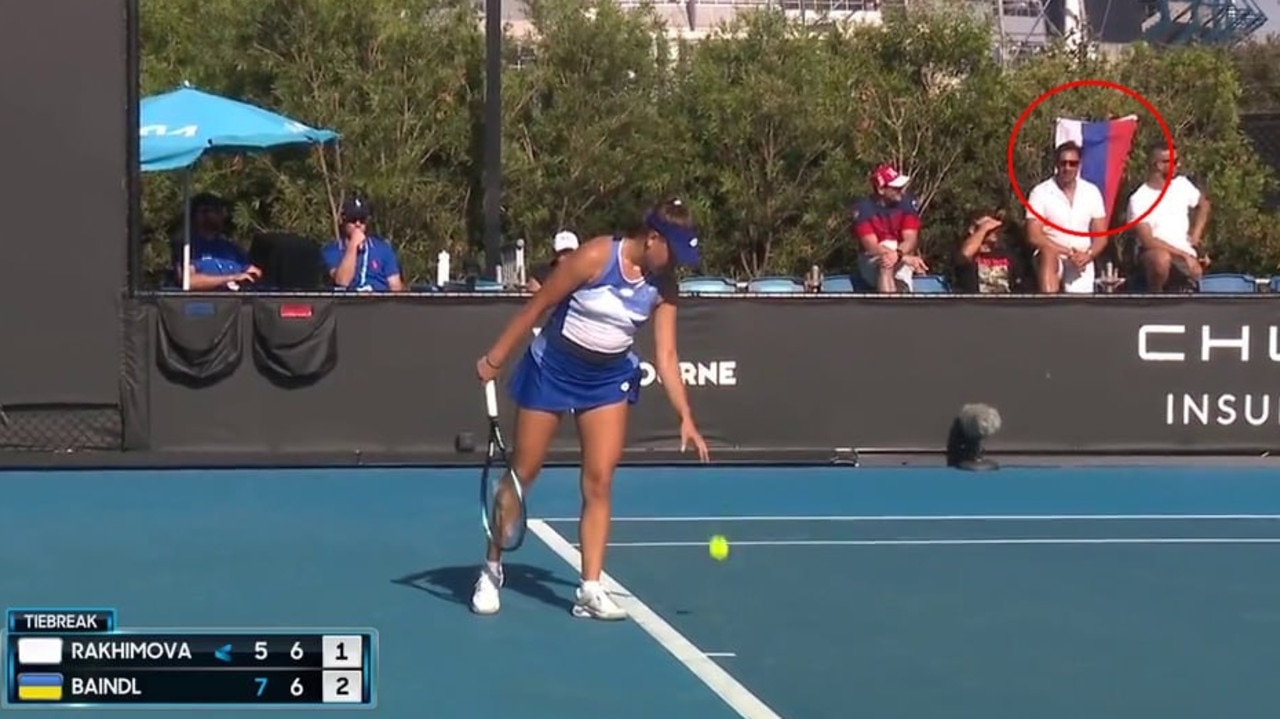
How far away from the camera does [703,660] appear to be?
7918 mm

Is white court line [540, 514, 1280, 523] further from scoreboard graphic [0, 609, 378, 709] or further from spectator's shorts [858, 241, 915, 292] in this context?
scoreboard graphic [0, 609, 378, 709]

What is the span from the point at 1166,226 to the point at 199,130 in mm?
7613

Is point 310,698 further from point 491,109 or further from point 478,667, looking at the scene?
point 491,109

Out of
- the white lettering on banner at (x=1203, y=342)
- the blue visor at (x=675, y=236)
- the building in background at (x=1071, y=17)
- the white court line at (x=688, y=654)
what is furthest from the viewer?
the building in background at (x=1071, y=17)

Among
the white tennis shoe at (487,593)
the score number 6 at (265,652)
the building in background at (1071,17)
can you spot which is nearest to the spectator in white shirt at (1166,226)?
the white tennis shoe at (487,593)

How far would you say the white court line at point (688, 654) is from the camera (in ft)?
23.6

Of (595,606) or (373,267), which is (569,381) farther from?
(373,267)

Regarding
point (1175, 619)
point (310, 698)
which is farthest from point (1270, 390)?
point (310, 698)

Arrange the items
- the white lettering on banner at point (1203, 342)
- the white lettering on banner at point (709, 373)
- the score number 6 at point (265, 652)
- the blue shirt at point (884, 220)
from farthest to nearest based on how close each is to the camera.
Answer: the blue shirt at point (884, 220), the white lettering on banner at point (1203, 342), the white lettering on banner at point (709, 373), the score number 6 at point (265, 652)

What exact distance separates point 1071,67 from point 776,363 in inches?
442

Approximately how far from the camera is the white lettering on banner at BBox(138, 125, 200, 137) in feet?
55.6

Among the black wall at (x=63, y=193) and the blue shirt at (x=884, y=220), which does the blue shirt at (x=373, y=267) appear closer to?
the black wall at (x=63, y=193)

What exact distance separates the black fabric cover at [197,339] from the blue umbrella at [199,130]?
115 inches

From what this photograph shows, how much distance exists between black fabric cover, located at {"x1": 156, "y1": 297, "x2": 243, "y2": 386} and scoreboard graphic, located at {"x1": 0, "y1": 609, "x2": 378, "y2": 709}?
6.75m
